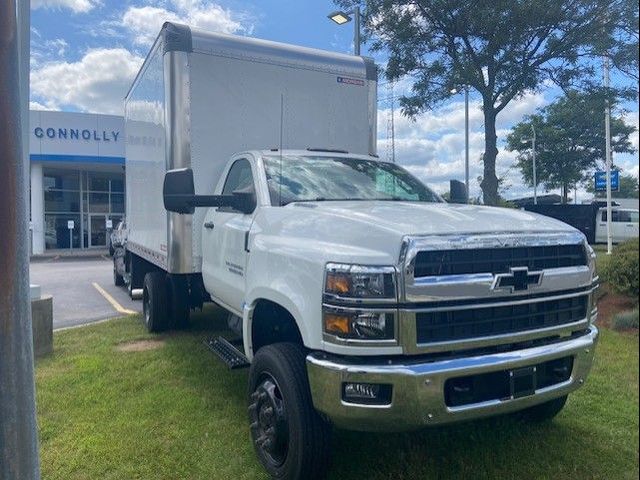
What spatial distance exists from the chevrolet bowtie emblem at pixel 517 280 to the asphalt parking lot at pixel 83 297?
7509mm

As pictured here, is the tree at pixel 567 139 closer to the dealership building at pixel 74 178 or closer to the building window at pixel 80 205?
the dealership building at pixel 74 178

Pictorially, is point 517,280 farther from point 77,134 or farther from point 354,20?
point 77,134

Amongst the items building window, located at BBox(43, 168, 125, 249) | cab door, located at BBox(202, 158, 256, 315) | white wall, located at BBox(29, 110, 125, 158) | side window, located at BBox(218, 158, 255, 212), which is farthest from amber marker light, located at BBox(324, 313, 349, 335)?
building window, located at BBox(43, 168, 125, 249)

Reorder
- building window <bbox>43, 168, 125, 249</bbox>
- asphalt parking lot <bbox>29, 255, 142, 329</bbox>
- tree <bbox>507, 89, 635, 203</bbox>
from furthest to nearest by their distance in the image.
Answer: building window <bbox>43, 168, 125, 249</bbox>
asphalt parking lot <bbox>29, 255, 142, 329</bbox>
tree <bbox>507, 89, 635, 203</bbox>

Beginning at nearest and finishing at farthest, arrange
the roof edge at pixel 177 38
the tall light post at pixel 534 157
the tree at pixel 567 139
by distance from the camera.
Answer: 1. the roof edge at pixel 177 38
2. the tree at pixel 567 139
3. the tall light post at pixel 534 157

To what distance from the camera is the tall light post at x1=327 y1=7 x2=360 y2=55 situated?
15.6 feet

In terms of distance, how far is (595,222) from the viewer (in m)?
18.7

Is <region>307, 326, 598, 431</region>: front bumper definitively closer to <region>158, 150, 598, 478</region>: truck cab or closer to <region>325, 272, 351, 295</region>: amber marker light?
<region>158, 150, 598, 478</region>: truck cab

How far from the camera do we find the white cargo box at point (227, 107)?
5375 mm

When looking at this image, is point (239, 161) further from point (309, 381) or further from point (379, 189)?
point (309, 381)

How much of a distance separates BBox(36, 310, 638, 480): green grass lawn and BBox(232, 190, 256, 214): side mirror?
1.69 meters

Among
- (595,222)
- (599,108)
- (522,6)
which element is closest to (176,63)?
(522,6)

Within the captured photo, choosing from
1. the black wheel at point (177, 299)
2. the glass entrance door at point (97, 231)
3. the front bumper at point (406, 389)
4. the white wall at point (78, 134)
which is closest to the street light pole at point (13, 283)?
the front bumper at point (406, 389)

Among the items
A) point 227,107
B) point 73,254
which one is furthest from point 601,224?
point 73,254
